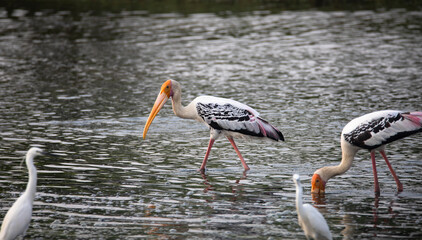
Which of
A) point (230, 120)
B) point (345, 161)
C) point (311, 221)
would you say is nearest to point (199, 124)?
point (230, 120)

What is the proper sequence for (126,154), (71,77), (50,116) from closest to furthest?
1. (126,154)
2. (50,116)
3. (71,77)

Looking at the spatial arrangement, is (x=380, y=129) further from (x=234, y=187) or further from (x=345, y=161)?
(x=234, y=187)

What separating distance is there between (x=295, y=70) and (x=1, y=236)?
14678 millimetres

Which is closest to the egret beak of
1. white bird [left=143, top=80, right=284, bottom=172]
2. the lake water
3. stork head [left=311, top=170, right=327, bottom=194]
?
stork head [left=311, top=170, right=327, bottom=194]

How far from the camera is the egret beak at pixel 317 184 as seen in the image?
993 cm

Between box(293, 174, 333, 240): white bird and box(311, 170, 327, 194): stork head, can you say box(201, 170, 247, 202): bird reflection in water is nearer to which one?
box(311, 170, 327, 194): stork head

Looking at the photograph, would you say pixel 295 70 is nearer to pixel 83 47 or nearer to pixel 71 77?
pixel 71 77

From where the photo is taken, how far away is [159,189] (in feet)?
33.8

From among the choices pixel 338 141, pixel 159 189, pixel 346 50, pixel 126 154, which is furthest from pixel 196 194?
pixel 346 50

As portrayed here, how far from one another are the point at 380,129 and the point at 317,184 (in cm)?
122

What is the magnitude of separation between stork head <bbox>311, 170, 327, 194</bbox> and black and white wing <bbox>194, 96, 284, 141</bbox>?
1702 mm

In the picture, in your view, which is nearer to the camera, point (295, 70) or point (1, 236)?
point (1, 236)

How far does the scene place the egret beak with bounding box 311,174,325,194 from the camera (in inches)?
391

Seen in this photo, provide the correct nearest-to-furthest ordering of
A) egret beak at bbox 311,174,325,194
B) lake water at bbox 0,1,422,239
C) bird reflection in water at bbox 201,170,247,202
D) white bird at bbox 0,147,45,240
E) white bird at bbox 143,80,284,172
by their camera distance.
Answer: white bird at bbox 0,147,45,240 → lake water at bbox 0,1,422,239 → egret beak at bbox 311,174,325,194 → bird reflection in water at bbox 201,170,247,202 → white bird at bbox 143,80,284,172
